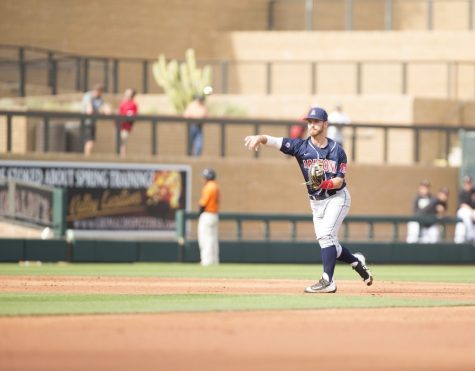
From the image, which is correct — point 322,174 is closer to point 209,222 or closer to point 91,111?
point 209,222

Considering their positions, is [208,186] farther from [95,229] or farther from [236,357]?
[236,357]

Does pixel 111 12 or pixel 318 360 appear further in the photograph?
pixel 111 12

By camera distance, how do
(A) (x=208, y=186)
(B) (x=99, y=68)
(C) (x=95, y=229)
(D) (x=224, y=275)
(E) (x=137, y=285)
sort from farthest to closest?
(B) (x=99, y=68) → (C) (x=95, y=229) → (A) (x=208, y=186) → (D) (x=224, y=275) → (E) (x=137, y=285)

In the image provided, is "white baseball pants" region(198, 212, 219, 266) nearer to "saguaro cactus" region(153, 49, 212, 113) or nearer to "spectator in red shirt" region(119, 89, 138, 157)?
"spectator in red shirt" region(119, 89, 138, 157)

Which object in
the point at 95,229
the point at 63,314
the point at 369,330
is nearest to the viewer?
the point at 369,330

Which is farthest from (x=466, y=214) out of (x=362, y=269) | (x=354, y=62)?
(x=362, y=269)

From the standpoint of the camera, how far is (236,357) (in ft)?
31.3

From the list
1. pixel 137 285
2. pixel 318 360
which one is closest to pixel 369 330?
pixel 318 360

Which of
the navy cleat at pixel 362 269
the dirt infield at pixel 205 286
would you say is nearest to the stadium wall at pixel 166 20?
the dirt infield at pixel 205 286

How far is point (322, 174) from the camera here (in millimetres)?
14305

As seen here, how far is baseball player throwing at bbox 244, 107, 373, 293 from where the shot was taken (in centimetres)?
1427

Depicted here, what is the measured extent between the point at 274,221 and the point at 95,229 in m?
3.80

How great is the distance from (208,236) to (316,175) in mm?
11401

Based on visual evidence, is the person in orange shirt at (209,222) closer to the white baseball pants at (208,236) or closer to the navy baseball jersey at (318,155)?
the white baseball pants at (208,236)
